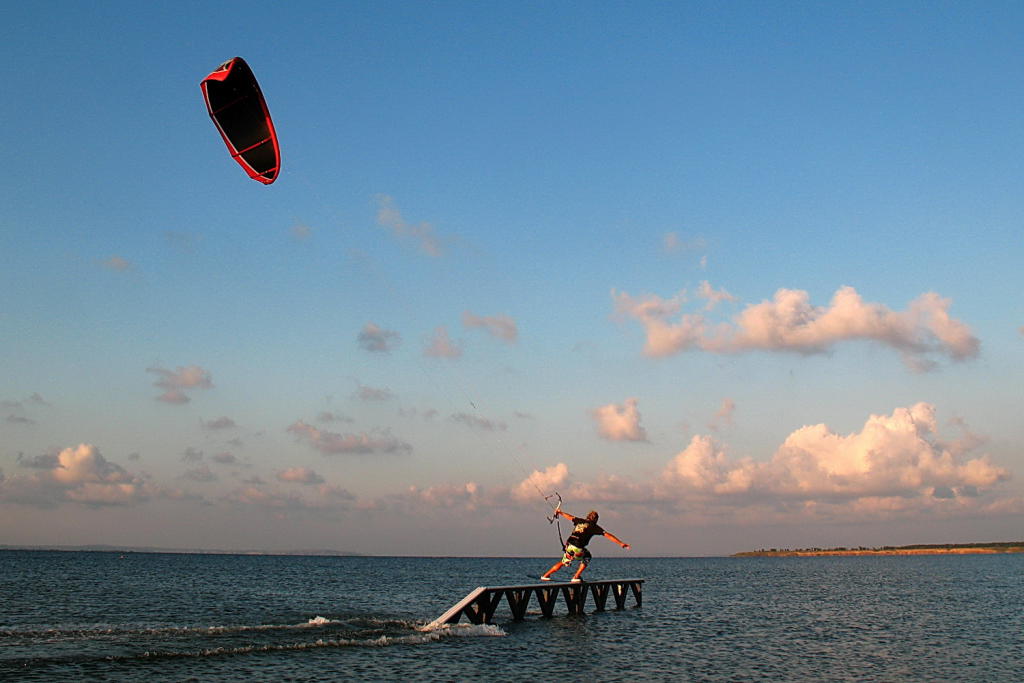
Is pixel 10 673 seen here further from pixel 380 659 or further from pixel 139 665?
pixel 380 659

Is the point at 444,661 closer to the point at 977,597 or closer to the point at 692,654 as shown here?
the point at 692,654

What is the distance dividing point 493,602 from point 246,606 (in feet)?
64.1

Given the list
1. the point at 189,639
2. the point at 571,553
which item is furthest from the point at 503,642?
the point at 189,639

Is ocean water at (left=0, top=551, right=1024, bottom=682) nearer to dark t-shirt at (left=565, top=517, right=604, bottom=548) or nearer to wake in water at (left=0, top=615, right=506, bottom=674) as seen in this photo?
wake in water at (left=0, top=615, right=506, bottom=674)

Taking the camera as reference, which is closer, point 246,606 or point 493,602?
point 493,602

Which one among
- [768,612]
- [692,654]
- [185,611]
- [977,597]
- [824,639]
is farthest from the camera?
[977,597]

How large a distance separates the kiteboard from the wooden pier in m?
17.9

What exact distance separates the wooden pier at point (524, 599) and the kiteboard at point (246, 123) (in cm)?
1792

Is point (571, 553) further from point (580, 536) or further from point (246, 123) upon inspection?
point (246, 123)

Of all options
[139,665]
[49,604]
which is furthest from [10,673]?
[49,604]

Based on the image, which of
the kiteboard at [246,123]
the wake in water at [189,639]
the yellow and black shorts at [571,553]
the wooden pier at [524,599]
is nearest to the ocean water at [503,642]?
the wake in water at [189,639]

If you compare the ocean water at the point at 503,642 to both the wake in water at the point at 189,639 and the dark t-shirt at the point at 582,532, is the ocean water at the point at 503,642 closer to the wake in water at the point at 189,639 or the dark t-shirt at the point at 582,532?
the wake in water at the point at 189,639

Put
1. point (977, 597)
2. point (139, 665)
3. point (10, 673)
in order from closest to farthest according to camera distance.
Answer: point (10, 673)
point (139, 665)
point (977, 597)

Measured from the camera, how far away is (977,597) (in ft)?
192
